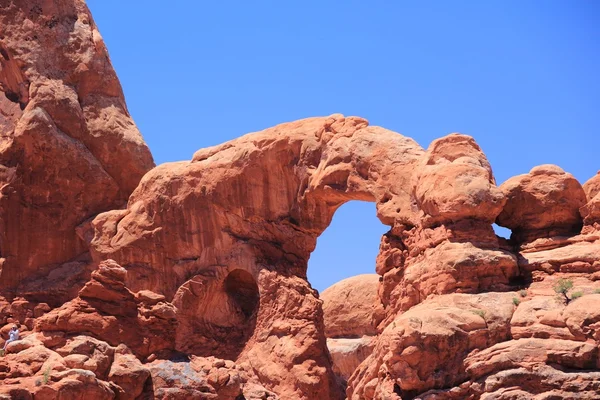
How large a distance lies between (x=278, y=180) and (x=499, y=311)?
37.7ft

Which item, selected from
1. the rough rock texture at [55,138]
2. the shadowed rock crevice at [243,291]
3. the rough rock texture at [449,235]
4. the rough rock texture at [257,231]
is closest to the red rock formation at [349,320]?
the shadowed rock crevice at [243,291]

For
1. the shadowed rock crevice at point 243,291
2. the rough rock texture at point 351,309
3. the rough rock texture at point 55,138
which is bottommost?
the shadowed rock crevice at point 243,291

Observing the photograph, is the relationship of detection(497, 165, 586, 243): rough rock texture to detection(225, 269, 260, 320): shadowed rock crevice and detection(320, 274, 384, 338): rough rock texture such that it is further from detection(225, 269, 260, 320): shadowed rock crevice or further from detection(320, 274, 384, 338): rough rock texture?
detection(320, 274, 384, 338): rough rock texture

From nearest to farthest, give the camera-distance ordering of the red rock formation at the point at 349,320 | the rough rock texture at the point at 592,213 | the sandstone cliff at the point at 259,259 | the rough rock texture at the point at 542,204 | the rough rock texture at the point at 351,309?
the sandstone cliff at the point at 259,259 → the rough rock texture at the point at 592,213 → the rough rock texture at the point at 542,204 → the red rock formation at the point at 349,320 → the rough rock texture at the point at 351,309

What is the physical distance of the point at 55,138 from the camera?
4128 centimetres

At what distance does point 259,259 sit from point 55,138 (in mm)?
9893

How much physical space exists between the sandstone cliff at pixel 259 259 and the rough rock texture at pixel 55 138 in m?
0.07

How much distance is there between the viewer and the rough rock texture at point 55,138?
134ft

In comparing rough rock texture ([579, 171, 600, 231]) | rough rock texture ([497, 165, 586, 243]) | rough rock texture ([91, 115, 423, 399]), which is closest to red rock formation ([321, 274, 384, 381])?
rough rock texture ([91, 115, 423, 399])

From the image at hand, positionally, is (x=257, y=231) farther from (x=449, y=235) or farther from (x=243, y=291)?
Result: (x=449, y=235)

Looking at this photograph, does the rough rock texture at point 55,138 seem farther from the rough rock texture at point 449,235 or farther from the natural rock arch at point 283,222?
the rough rock texture at point 449,235

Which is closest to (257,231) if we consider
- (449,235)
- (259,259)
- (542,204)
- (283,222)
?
(283,222)

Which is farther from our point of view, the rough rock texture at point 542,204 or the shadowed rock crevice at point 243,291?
the shadowed rock crevice at point 243,291

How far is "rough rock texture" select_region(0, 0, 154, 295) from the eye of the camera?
134ft
